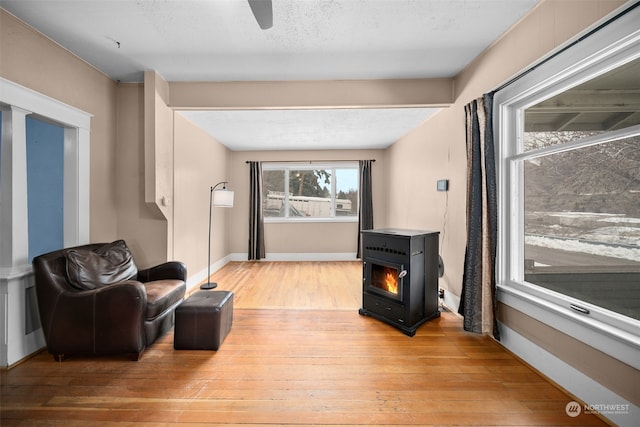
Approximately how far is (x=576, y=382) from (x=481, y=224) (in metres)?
1.22

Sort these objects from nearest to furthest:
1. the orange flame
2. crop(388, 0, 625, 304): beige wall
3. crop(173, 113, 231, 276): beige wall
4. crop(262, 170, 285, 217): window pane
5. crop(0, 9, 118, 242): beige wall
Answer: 1. crop(388, 0, 625, 304): beige wall
2. crop(0, 9, 118, 242): beige wall
3. the orange flame
4. crop(173, 113, 231, 276): beige wall
5. crop(262, 170, 285, 217): window pane

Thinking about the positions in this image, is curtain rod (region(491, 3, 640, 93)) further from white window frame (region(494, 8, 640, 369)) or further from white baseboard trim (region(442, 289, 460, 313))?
white baseboard trim (region(442, 289, 460, 313))

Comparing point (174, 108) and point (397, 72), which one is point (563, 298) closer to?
point (397, 72)

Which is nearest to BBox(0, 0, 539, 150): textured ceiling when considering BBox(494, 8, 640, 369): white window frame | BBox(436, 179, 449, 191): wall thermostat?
BBox(494, 8, 640, 369): white window frame

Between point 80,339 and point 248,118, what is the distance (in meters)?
2.94

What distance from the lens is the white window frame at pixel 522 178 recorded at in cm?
139

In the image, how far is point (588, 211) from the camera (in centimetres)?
183

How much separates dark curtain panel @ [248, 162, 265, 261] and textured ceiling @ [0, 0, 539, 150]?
2.66 metres

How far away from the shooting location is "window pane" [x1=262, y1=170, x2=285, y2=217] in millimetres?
5801

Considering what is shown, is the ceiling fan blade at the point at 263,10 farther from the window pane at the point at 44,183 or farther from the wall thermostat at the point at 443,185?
the window pane at the point at 44,183

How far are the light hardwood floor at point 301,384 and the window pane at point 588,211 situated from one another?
82 cm

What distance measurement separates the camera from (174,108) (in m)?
3.05

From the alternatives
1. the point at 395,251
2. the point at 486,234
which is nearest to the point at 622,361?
the point at 486,234

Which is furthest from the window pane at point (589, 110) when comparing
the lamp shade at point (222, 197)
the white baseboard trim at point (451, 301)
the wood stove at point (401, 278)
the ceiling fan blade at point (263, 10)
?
the lamp shade at point (222, 197)
